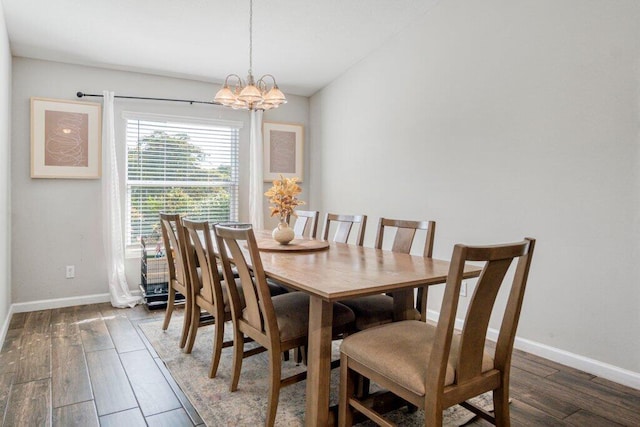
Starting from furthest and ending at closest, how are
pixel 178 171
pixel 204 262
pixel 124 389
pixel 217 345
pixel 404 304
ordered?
pixel 178 171, pixel 204 262, pixel 217 345, pixel 124 389, pixel 404 304

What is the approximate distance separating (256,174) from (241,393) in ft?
9.84

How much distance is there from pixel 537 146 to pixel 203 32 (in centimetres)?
286

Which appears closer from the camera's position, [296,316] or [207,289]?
[296,316]

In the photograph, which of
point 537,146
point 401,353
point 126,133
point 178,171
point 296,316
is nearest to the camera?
point 401,353

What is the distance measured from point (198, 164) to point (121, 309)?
1754mm

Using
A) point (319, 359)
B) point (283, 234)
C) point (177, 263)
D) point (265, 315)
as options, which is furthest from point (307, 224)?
point (319, 359)

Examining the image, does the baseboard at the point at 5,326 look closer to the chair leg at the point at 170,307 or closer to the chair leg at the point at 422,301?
the chair leg at the point at 170,307

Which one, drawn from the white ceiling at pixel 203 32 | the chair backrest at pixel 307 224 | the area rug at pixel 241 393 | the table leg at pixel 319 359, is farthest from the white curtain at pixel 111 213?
the table leg at pixel 319 359

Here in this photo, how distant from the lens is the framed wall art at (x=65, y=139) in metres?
3.76

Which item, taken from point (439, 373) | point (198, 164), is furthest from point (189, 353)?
Answer: point (198, 164)

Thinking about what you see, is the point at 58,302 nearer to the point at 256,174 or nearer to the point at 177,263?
the point at 177,263

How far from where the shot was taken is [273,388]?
1.85m

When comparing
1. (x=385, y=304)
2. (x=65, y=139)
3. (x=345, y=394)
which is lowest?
(x=345, y=394)

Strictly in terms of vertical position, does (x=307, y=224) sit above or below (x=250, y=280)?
above
